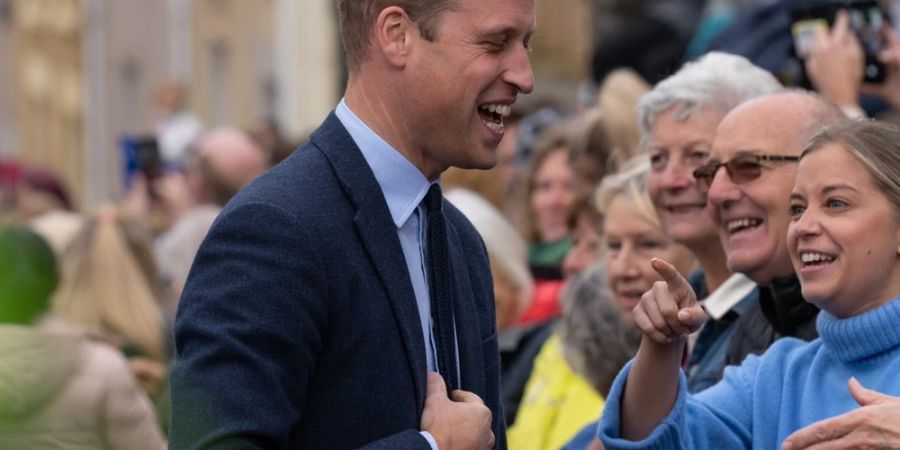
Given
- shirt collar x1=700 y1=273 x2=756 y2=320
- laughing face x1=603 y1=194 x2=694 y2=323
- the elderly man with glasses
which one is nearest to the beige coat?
the elderly man with glasses

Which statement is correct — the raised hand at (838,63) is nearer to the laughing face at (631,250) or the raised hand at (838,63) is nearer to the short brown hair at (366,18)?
A: the laughing face at (631,250)

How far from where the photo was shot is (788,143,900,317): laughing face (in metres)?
2.87

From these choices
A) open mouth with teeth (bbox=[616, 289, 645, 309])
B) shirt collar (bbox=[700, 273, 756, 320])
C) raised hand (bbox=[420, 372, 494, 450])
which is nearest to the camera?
raised hand (bbox=[420, 372, 494, 450])

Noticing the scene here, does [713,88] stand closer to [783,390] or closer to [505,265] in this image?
[783,390]

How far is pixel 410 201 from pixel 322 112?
1423 centimetres

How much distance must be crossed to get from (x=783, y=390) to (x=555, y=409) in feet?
6.81

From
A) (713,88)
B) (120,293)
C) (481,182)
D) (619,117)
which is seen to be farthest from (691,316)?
(120,293)

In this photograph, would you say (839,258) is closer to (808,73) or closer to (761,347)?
(761,347)

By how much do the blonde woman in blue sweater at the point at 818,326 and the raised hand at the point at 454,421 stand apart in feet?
1.25

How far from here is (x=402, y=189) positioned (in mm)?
2750

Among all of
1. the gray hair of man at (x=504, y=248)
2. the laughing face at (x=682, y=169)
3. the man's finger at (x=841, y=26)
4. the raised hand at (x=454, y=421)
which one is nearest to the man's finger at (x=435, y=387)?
the raised hand at (x=454, y=421)

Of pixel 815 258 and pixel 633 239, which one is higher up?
pixel 815 258

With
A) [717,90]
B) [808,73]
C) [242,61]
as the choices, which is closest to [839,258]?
[717,90]

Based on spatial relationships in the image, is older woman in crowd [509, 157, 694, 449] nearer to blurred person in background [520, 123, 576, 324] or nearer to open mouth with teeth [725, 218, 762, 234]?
open mouth with teeth [725, 218, 762, 234]
